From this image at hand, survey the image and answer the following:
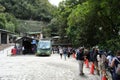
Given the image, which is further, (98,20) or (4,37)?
(4,37)

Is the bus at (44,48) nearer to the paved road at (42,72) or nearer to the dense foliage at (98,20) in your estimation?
the dense foliage at (98,20)

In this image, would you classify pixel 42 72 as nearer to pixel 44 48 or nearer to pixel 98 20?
pixel 98 20

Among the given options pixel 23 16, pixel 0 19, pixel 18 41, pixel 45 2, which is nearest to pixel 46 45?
pixel 18 41

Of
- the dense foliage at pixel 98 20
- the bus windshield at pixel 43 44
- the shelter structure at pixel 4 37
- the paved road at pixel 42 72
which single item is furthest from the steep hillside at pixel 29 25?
the paved road at pixel 42 72

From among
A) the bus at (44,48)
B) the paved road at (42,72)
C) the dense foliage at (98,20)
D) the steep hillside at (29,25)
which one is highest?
the steep hillside at (29,25)

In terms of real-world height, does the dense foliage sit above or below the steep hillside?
below

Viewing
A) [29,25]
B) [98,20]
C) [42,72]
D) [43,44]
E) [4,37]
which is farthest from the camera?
[29,25]

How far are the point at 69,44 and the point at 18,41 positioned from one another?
52.5ft

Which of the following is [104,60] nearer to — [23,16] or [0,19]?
[0,19]

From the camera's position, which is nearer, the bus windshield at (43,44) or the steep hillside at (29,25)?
the bus windshield at (43,44)

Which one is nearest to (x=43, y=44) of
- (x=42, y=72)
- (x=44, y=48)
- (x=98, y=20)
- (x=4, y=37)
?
(x=44, y=48)

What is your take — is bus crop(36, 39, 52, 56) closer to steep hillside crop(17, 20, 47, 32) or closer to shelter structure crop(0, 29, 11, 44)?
shelter structure crop(0, 29, 11, 44)

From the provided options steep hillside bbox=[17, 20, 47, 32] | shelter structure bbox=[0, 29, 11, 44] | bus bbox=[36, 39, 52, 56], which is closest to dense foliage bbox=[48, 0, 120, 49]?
bus bbox=[36, 39, 52, 56]

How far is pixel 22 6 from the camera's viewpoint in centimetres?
13938
